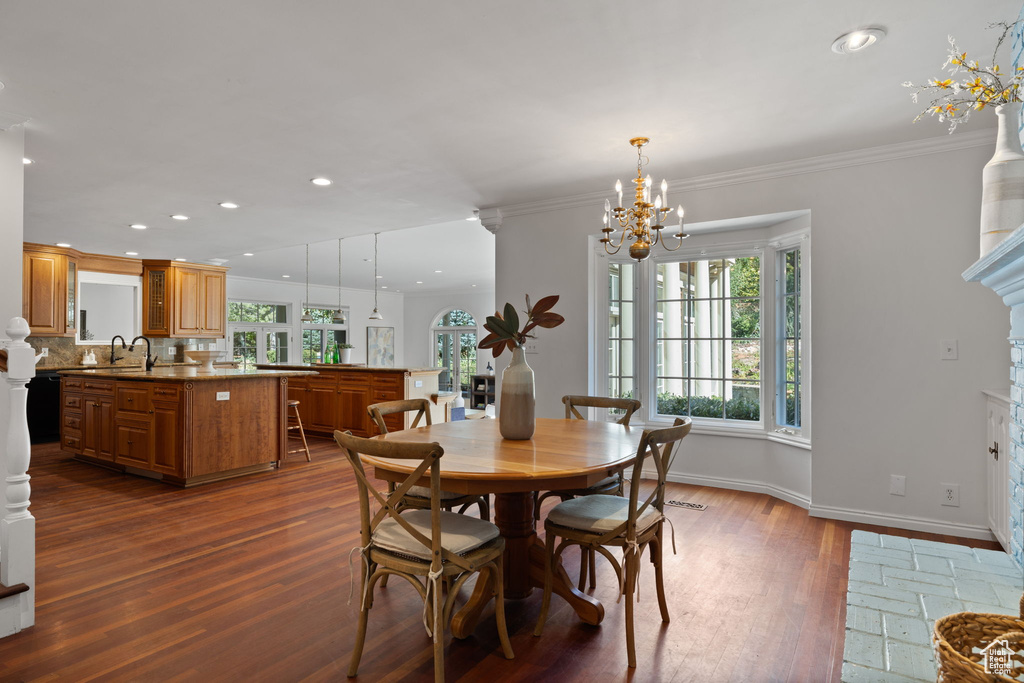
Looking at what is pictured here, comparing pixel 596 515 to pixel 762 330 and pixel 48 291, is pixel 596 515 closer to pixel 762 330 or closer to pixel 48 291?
pixel 762 330

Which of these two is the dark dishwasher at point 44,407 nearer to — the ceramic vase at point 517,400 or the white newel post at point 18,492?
the white newel post at point 18,492

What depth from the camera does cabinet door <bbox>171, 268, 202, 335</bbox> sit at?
7.87 metres

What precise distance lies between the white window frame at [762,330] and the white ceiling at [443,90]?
773 millimetres

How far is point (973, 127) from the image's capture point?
10.6ft

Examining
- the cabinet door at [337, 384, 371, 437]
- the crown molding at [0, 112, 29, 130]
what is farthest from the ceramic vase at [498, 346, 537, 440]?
the cabinet door at [337, 384, 371, 437]

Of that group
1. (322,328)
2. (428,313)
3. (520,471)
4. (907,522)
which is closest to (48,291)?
(322,328)

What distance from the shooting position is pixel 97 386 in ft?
17.6

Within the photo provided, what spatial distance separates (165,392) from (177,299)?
378cm

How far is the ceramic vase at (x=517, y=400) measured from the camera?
2525 mm

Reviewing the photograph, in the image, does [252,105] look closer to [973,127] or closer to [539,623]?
[539,623]

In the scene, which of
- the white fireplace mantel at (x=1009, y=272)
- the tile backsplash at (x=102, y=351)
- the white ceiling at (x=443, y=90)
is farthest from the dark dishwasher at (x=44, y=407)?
the white fireplace mantel at (x=1009, y=272)

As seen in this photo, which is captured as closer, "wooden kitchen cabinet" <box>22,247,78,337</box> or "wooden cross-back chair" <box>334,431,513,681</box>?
"wooden cross-back chair" <box>334,431,513,681</box>

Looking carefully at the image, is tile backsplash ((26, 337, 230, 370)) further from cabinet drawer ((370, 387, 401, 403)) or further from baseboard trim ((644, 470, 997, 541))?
baseboard trim ((644, 470, 997, 541))

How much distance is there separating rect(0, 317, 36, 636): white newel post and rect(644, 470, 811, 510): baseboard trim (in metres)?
3.71
